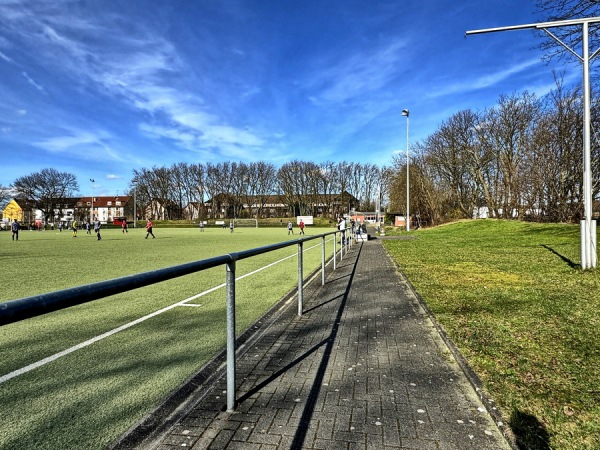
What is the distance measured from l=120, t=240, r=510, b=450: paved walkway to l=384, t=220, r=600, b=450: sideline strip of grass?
29 centimetres

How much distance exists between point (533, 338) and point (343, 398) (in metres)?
2.60

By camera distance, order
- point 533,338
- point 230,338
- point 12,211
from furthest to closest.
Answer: point 12,211
point 533,338
point 230,338

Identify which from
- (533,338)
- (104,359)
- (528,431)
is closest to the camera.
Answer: (528,431)

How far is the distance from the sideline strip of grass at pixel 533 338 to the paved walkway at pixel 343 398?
29 centimetres

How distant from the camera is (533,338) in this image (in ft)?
13.5

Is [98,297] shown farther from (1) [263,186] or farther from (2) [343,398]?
(1) [263,186]

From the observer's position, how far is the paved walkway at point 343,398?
233cm

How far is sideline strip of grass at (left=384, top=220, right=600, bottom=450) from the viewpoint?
97.0 inches

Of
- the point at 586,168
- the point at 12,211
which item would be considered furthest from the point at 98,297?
the point at 12,211

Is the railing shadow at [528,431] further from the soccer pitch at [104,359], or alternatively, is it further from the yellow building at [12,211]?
the yellow building at [12,211]

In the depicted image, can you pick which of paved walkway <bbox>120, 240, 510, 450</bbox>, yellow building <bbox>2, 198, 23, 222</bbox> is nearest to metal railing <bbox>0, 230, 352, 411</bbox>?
paved walkway <bbox>120, 240, 510, 450</bbox>

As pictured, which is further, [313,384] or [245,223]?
[245,223]

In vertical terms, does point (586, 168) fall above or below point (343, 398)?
above

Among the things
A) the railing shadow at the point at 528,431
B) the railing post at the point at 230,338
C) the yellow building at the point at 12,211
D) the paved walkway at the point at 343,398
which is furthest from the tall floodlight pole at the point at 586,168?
the yellow building at the point at 12,211
